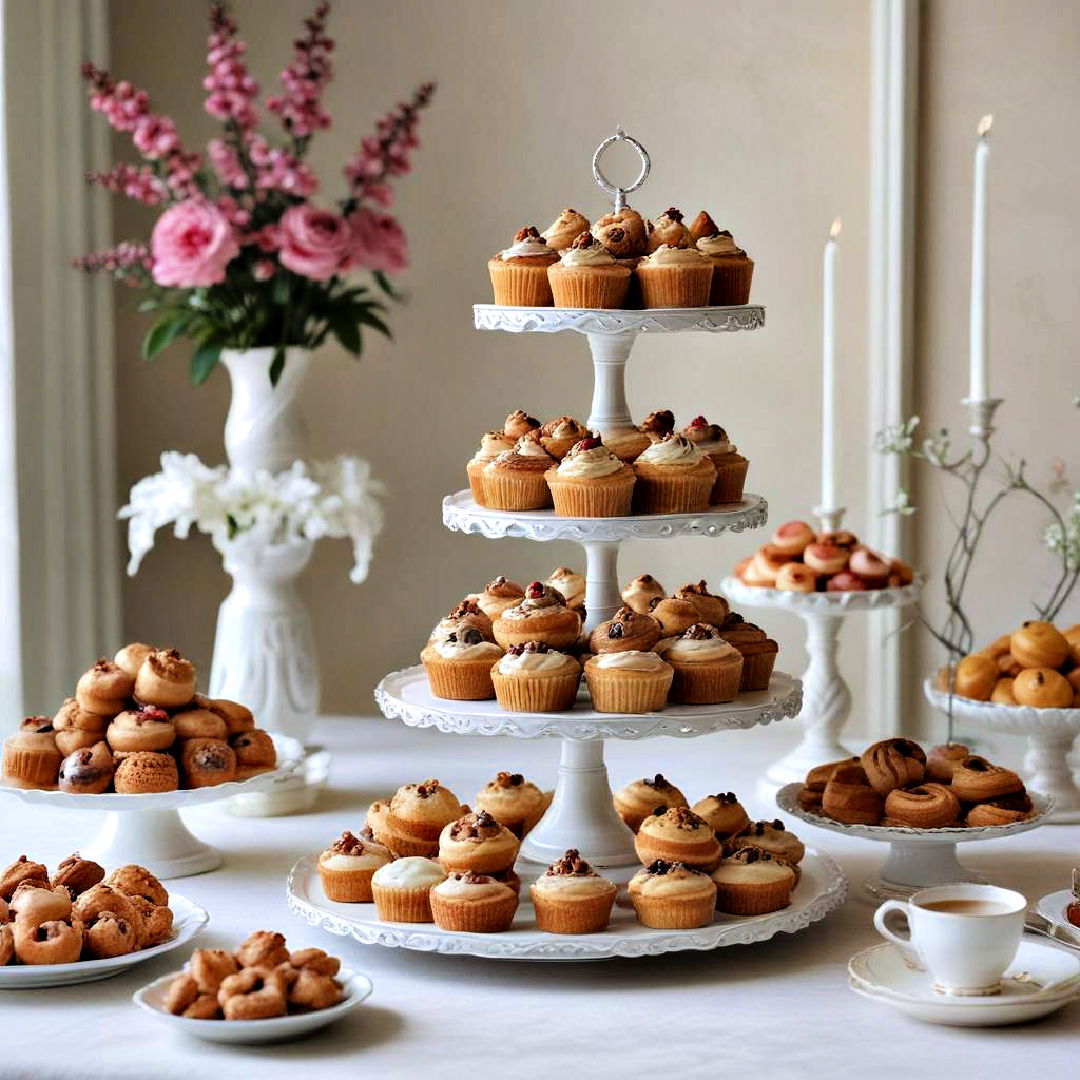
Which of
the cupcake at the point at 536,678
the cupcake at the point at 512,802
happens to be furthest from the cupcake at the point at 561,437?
the cupcake at the point at 512,802

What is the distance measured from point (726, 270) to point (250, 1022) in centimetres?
90

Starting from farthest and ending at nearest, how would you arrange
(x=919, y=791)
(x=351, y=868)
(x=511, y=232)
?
(x=511, y=232) < (x=919, y=791) < (x=351, y=868)

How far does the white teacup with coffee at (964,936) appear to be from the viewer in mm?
1482

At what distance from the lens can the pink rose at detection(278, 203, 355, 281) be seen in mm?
2627

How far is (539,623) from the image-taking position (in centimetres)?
181

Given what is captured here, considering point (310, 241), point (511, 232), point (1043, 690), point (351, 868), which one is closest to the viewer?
point (351, 868)

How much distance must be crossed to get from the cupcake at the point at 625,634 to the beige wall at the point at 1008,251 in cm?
139

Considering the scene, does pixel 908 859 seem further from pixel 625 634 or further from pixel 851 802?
pixel 625 634

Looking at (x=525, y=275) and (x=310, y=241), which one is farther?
(x=310, y=241)

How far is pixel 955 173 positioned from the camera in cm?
300

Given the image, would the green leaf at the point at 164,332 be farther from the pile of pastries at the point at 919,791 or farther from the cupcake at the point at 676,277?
the pile of pastries at the point at 919,791

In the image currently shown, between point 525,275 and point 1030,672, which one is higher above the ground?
point 525,275

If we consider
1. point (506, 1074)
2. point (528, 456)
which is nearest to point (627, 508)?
point (528, 456)

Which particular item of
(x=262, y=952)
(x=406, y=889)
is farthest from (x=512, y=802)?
(x=262, y=952)
